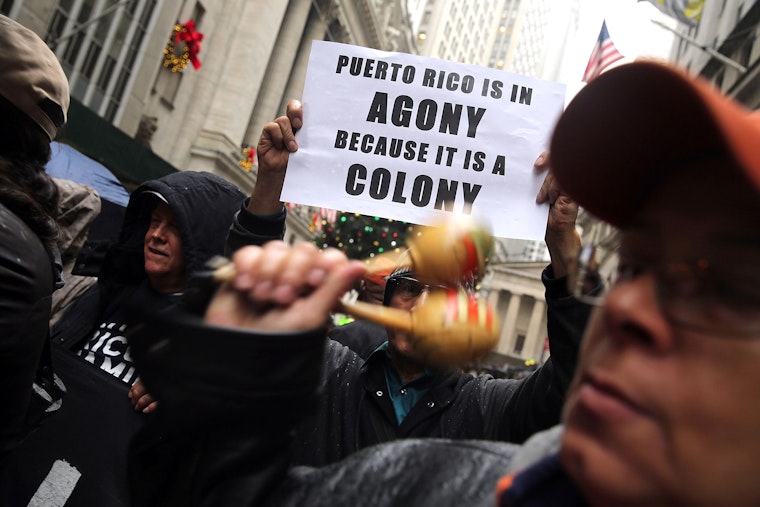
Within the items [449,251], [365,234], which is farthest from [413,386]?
[365,234]

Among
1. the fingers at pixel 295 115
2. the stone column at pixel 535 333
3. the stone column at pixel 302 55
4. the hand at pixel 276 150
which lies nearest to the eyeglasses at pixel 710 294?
the hand at pixel 276 150

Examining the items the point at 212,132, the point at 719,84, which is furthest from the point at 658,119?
the point at 719,84

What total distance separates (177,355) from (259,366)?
0.14 m

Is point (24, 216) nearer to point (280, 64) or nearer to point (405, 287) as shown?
point (405, 287)

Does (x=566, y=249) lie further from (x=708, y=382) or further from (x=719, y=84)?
(x=719, y=84)

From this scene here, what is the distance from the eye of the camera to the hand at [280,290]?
0.97 m

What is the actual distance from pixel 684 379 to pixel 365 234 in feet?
57.0

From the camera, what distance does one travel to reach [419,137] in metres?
2.56

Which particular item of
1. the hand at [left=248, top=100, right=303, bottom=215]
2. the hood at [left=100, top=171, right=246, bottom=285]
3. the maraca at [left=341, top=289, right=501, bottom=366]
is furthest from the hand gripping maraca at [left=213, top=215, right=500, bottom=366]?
the hood at [left=100, top=171, right=246, bottom=285]

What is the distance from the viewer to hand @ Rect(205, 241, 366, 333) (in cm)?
97

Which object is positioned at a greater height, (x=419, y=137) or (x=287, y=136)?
(x=419, y=137)

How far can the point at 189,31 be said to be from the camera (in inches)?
624

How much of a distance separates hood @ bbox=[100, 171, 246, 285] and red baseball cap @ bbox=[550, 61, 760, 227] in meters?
1.71

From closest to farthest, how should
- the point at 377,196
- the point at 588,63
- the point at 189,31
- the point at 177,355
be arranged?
the point at 177,355 < the point at 377,196 < the point at 588,63 < the point at 189,31
